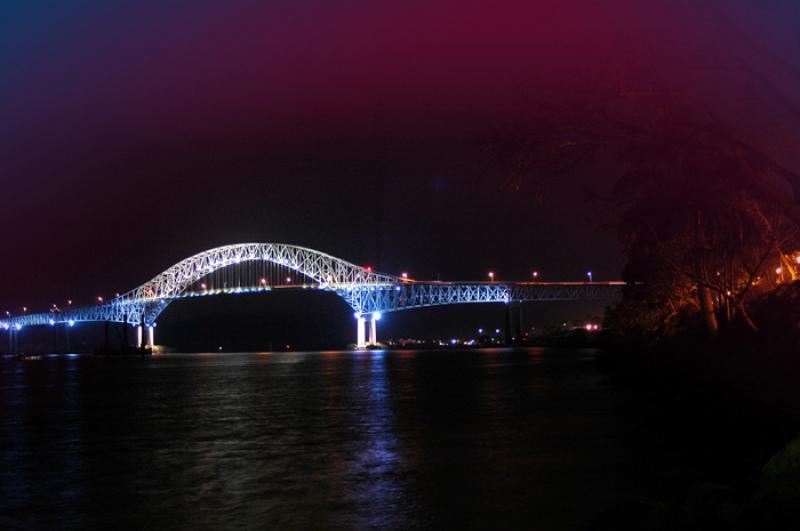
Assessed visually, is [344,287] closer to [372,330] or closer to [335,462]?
[372,330]

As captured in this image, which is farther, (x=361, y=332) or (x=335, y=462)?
(x=361, y=332)

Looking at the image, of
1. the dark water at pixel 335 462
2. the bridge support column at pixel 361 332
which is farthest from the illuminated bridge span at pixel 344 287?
the dark water at pixel 335 462

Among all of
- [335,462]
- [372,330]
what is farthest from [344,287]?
[335,462]

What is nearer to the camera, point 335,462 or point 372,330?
point 335,462

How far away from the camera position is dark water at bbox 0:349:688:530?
10453mm

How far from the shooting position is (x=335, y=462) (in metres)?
14.6

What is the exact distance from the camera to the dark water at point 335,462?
1045cm

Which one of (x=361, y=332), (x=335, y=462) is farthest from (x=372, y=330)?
(x=335, y=462)

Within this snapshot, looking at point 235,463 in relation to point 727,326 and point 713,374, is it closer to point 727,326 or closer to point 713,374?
point 713,374

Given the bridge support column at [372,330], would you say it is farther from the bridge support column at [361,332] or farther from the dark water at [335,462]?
the dark water at [335,462]

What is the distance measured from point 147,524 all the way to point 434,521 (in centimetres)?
318

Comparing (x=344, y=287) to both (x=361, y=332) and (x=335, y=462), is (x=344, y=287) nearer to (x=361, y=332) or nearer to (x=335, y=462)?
(x=361, y=332)

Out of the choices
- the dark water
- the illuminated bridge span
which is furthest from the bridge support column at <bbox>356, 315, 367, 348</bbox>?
the dark water

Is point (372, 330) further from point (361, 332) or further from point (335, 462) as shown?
point (335, 462)
